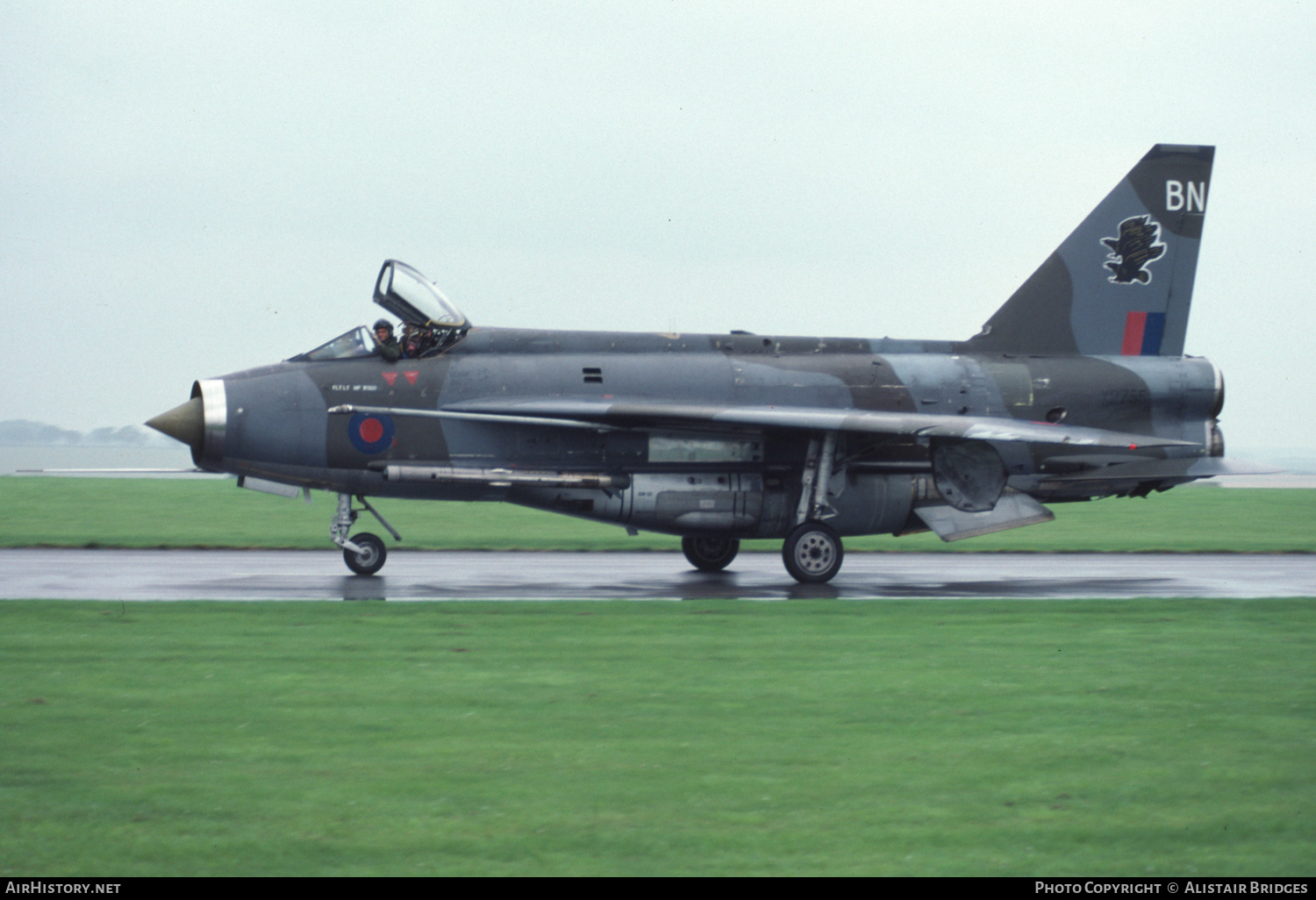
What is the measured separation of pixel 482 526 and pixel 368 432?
36.9ft

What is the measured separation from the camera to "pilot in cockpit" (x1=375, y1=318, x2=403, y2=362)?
17953 millimetres

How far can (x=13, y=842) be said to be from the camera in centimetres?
558

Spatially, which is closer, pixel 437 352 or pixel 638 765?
pixel 638 765

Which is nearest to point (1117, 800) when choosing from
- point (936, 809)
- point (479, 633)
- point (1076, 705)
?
point (936, 809)

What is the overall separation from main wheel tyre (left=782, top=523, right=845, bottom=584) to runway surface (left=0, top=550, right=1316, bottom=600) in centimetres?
17

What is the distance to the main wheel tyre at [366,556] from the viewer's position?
17.7 metres

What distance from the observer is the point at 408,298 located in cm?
1825

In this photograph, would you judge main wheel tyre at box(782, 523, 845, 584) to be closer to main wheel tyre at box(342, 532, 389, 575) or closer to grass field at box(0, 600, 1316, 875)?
grass field at box(0, 600, 1316, 875)

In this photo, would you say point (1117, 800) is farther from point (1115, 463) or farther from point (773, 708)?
point (1115, 463)

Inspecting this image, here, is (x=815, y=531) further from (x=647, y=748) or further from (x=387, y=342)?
(x=647, y=748)

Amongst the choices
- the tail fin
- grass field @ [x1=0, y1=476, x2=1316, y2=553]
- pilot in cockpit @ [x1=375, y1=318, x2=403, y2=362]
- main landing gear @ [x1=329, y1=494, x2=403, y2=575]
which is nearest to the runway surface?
main landing gear @ [x1=329, y1=494, x2=403, y2=575]

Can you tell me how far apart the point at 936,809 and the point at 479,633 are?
627cm

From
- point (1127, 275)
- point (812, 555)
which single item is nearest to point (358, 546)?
point (812, 555)

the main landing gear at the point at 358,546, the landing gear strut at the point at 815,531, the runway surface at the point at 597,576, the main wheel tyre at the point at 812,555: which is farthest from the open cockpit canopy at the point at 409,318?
the main wheel tyre at the point at 812,555
